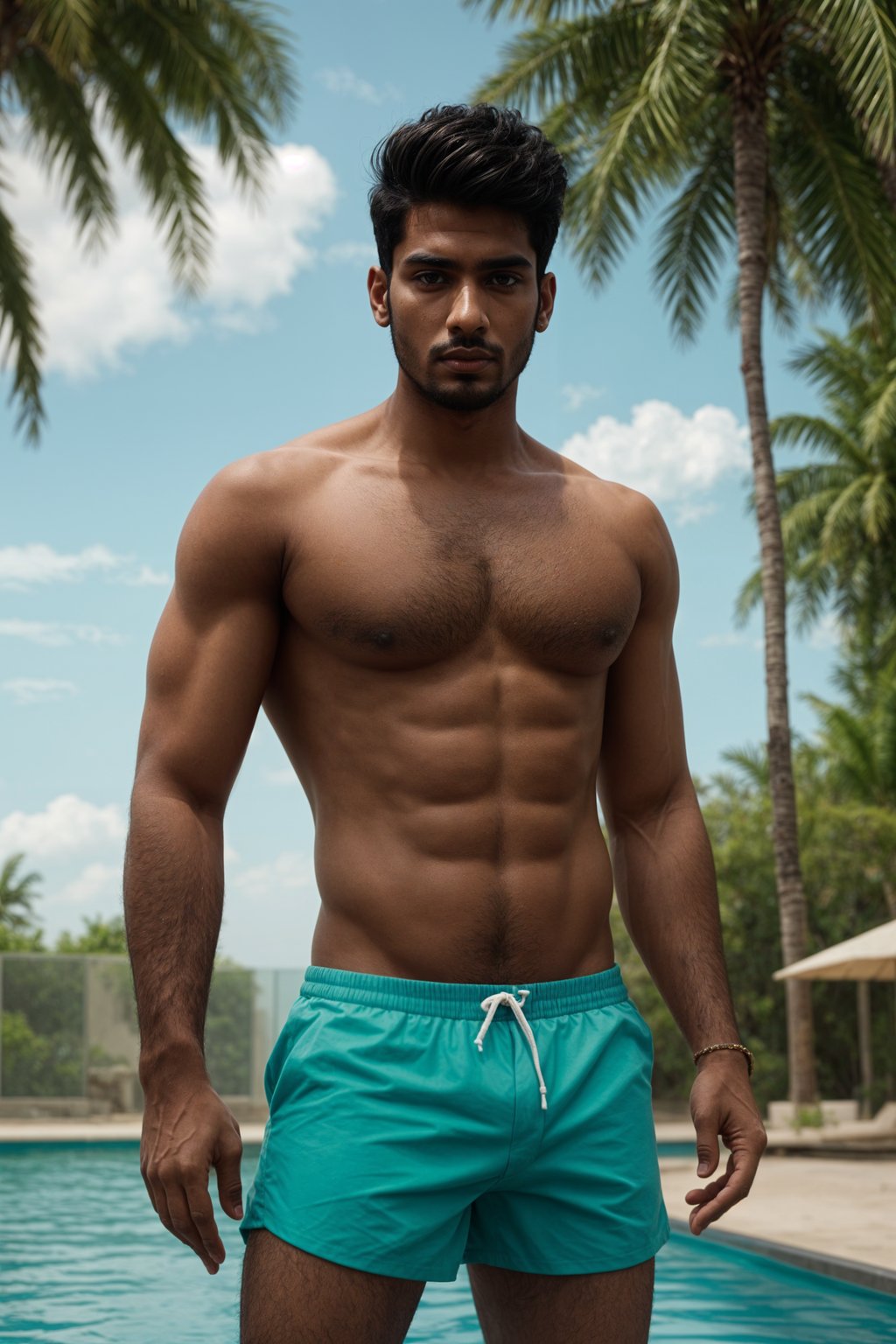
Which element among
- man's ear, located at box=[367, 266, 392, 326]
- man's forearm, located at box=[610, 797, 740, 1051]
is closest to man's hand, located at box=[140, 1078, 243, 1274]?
man's forearm, located at box=[610, 797, 740, 1051]

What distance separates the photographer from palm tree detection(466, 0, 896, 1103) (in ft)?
47.4

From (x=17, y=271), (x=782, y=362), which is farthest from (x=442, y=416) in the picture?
(x=782, y=362)

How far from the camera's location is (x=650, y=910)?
237cm

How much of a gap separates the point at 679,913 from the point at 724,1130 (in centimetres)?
Result: 31

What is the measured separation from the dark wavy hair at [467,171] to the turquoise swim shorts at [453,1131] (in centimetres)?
103

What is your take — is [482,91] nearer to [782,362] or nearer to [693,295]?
[693,295]

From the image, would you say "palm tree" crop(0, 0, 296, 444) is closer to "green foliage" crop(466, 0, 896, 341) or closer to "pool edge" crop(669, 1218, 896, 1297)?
"green foliage" crop(466, 0, 896, 341)

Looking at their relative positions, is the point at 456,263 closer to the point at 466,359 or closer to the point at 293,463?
the point at 466,359

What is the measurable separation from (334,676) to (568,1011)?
1.80 ft

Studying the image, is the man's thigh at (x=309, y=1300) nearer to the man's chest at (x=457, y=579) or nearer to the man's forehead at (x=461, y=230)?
the man's chest at (x=457, y=579)

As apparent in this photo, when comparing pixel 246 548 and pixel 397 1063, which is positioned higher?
pixel 246 548

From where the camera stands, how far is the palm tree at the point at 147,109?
15.3 metres

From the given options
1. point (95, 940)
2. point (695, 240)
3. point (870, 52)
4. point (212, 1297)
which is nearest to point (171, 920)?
point (212, 1297)

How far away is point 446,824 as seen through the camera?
211 centimetres
